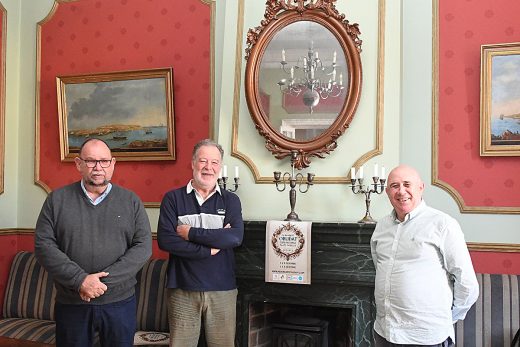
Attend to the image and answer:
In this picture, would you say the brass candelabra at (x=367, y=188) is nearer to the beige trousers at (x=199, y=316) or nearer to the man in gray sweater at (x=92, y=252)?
the beige trousers at (x=199, y=316)

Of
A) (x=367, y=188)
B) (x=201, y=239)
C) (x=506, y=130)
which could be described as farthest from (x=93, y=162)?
(x=506, y=130)

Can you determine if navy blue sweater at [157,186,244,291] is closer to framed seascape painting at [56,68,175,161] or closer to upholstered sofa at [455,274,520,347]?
framed seascape painting at [56,68,175,161]

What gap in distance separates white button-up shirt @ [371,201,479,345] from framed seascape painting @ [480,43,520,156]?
4.86 feet

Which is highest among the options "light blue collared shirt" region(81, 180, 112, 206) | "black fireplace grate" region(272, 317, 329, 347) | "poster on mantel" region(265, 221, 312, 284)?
"light blue collared shirt" region(81, 180, 112, 206)

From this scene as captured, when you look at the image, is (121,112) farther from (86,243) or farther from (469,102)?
(469,102)

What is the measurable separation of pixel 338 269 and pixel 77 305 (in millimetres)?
1597

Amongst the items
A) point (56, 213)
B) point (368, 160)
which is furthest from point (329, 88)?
point (56, 213)

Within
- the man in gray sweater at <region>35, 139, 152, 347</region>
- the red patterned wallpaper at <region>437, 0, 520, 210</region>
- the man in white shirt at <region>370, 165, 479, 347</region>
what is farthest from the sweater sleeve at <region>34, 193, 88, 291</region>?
the red patterned wallpaper at <region>437, 0, 520, 210</region>

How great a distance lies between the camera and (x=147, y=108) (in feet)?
16.1

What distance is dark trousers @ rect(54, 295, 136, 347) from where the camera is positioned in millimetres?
3178

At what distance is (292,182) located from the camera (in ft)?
13.1

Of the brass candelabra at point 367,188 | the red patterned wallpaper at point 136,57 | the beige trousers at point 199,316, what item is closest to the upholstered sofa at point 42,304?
the beige trousers at point 199,316

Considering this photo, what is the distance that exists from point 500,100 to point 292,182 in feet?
4.78

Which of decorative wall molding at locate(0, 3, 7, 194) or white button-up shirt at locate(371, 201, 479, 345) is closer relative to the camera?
white button-up shirt at locate(371, 201, 479, 345)
